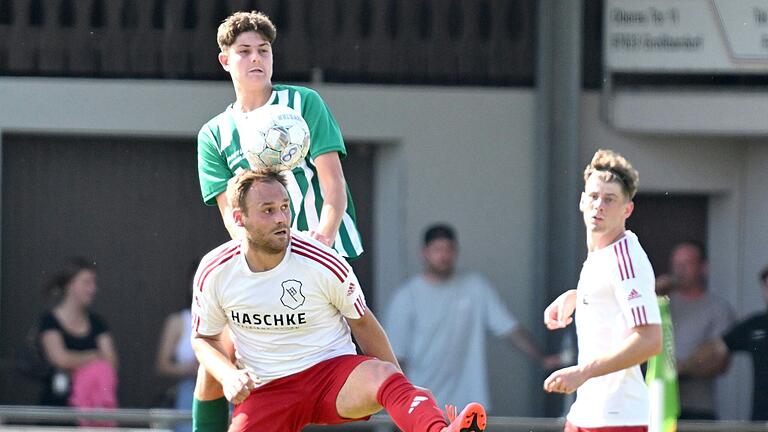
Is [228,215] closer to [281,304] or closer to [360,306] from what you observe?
[281,304]

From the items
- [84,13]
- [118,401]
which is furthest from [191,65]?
[118,401]

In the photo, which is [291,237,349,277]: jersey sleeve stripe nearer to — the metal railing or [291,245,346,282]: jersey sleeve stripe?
[291,245,346,282]: jersey sleeve stripe

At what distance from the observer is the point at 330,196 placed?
653 centimetres

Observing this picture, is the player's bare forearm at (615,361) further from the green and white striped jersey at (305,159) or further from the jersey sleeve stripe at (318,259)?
the green and white striped jersey at (305,159)

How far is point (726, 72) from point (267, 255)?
20.2ft

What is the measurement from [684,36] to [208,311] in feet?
19.8

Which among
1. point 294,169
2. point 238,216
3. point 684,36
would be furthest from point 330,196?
point 684,36

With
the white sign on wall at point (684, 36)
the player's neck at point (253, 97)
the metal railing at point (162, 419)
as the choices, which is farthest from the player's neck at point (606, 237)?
the white sign on wall at point (684, 36)

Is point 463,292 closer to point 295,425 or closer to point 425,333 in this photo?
point 425,333

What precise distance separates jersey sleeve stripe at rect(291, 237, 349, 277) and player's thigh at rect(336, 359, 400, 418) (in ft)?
1.27

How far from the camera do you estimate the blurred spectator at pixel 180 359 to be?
998 centimetres

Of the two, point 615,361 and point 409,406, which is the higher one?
point 615,361

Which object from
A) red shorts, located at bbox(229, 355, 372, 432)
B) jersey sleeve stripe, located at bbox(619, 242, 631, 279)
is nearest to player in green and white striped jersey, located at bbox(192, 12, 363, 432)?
red shorts, located at bbox(229, 355, 372, 432)

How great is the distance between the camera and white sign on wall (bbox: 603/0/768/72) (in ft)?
37.3
